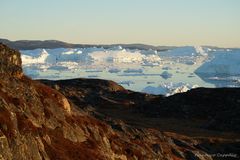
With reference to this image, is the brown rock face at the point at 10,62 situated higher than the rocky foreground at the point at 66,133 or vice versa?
the brown rock face at the point at 10,62

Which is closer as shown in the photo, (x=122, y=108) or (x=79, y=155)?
(x=79, y=155)

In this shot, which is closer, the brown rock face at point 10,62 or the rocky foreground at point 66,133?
the rocky foreground at point 66,133

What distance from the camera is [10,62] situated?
38844mm

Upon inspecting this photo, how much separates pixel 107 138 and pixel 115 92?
93.5 meters

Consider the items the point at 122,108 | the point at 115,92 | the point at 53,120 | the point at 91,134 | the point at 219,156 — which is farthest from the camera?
the point at 115,92

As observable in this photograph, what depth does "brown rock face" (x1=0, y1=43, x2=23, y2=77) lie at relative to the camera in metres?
37.3

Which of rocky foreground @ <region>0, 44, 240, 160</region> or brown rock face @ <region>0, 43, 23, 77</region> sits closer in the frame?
rocky foreground @ <region>0, 44, 240, 160</region>

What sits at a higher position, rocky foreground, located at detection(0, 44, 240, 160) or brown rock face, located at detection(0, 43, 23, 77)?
brown rock face, located at detection(0, 43, 23, 77)

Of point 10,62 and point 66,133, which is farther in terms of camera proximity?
point 10,62

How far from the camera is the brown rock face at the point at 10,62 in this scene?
37281 mm

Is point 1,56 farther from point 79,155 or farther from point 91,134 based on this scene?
point 79,155

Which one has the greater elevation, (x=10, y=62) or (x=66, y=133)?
(x=10, y=62)

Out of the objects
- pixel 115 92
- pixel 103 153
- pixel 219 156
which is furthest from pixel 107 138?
pixel 115 92

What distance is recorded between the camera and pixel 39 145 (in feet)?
91.7
